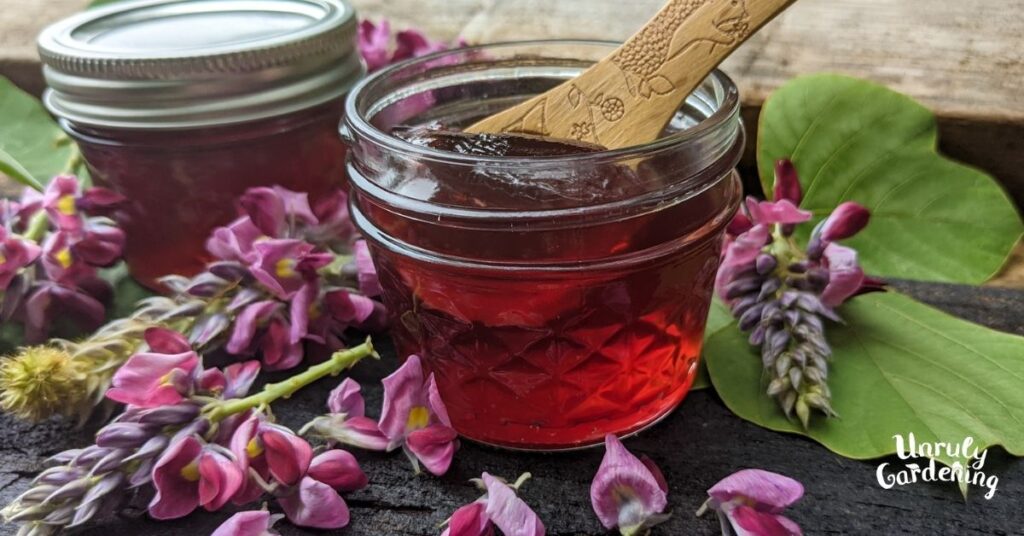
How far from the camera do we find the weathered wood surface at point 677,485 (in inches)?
29.1

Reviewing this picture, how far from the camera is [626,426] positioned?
85cm

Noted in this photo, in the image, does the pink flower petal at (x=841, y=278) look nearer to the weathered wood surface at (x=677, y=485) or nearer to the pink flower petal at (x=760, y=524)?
the weathered wood surface at (x=677, y=485)

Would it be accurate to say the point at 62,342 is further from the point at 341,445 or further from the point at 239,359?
the point at 341,445

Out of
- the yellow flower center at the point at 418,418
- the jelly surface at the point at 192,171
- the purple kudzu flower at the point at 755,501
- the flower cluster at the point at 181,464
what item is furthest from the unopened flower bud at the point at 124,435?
the purple kudzu flower at the point at 755,501

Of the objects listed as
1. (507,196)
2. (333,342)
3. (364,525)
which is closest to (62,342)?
(333,342)

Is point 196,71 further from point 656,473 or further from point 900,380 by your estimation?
point 900,380

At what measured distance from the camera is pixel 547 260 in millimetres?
743

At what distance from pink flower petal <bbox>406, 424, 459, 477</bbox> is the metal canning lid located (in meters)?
0.44

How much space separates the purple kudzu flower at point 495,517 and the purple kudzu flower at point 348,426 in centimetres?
13

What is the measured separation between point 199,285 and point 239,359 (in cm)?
11

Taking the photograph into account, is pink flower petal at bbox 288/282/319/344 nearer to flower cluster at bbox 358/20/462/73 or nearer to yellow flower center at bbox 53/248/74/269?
yellow flower center at bbox 53/248/74/269

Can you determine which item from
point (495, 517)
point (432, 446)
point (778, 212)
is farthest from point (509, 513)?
point (778, 212)

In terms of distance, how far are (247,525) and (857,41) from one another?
1.25 m

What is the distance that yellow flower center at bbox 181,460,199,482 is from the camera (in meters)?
0.74
